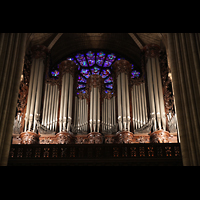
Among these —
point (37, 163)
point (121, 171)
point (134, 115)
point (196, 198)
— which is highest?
point (134, 115)

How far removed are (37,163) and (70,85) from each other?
15.9 feet

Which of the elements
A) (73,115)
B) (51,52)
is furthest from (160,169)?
(51,52)

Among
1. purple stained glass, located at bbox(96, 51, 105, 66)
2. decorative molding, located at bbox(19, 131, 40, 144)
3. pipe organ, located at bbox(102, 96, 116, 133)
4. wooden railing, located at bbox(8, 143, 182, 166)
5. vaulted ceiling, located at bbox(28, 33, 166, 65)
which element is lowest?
wooden railing, located at bbox(8, 143, 182, 166)

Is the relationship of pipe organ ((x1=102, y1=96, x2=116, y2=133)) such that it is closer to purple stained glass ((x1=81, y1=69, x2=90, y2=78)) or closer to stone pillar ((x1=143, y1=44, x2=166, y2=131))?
stone pillar ((x1=143, y1=44, x2=166, y2=131))

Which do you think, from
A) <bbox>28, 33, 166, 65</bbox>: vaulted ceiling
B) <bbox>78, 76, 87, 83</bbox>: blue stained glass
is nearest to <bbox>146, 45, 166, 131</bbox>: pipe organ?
<bbox>28, 33, 166, 65</bbox>: vaulted ceiling

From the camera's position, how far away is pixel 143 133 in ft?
43.1

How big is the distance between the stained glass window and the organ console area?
7 cm

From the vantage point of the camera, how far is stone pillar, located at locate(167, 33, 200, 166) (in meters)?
8.28

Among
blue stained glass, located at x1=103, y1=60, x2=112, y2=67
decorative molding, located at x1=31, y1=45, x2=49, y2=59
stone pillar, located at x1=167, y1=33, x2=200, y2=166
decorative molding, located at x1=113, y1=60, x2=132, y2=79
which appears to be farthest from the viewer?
blue stained glass, located at x1=103, y1=60, x2=112, y2=67

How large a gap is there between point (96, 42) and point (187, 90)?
8.94 meters

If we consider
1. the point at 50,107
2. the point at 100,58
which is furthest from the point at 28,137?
the point at 100,58

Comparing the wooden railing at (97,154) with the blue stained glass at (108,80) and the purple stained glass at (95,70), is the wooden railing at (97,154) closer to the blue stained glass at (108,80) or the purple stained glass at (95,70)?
the blue stained glass at (108,80)

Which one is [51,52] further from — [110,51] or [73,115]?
[73,115]

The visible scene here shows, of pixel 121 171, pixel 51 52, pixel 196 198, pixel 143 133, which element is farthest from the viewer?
pixel 51 52
